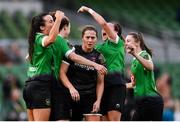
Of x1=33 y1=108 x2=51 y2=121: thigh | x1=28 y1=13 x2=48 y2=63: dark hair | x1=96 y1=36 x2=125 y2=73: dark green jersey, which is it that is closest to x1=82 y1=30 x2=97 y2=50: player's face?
x1=96 y1=36 x2=125 y2=73: dark green jersey

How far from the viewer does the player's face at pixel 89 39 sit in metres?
12.8

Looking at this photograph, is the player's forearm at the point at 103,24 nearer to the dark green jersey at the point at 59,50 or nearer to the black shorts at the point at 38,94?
the dark green jersey at the point at 59,50

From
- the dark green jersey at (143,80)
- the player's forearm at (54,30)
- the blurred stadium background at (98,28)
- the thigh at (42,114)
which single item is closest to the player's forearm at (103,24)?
the dark green jersey at (143,80)

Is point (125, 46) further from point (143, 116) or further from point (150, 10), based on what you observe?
point (150, 10)

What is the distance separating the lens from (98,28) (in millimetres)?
27000

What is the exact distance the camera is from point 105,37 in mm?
13344

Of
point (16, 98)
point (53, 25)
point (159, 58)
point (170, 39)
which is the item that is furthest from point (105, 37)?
point (170, 39)

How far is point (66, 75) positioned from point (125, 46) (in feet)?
3.56

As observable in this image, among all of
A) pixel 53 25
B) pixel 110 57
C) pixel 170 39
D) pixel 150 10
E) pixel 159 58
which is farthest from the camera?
pixel 150 10

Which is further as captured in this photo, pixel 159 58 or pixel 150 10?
pixel 150 10

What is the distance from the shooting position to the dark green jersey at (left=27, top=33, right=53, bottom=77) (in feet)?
41.2

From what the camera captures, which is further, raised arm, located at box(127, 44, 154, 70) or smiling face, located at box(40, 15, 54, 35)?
raised arm, located at box(127, 44, 154, 70)

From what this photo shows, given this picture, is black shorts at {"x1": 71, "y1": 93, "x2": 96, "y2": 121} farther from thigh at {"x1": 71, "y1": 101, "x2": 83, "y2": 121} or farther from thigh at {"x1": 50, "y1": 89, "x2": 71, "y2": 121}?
thigh at {"x1": 50, "y1": 89, "x2": 71, "y2": 121}

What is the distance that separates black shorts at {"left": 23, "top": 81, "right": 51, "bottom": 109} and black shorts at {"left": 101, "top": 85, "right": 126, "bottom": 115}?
39.7 inches
